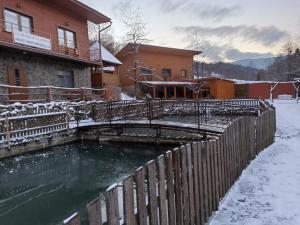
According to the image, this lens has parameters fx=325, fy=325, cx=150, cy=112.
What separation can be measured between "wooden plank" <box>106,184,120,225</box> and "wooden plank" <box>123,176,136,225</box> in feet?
0.46

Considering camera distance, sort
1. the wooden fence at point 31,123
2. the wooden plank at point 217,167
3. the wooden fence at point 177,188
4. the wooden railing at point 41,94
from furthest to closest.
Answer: the wooden railing at point 41,94 < the wooden fence at point 31,123 < the wooden plank at point 217,167 < the wooden fence at point 177,188

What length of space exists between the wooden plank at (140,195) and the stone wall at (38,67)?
61.1ft

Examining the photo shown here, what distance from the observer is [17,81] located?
2064 centimetres

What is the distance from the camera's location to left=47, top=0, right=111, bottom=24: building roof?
24047 mm

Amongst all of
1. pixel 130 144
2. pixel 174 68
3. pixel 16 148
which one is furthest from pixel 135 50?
pixel 16 148

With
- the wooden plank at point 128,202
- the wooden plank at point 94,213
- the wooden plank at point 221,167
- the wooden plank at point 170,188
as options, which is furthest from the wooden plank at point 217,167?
the wooden plank at point 94,213

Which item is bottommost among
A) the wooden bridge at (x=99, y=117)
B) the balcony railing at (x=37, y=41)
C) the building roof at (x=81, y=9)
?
the wooden bridge at (x=99, y=117)

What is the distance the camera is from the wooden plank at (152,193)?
10.9 ft

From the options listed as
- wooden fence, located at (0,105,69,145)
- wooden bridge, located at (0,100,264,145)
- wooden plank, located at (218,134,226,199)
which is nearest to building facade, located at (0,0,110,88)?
wooden bridge, located at (0,100,264,145)

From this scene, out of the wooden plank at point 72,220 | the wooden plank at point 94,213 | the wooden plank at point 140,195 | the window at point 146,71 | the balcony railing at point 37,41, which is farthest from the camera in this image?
the window at point 146,71

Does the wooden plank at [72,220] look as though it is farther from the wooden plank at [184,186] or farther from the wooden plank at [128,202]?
the wooden plank at [184,186]

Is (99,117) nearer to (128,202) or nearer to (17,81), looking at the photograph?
(17,81)

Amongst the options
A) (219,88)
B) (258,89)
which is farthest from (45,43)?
(258,89)

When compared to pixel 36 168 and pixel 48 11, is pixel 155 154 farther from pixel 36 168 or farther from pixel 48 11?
pixel 48 11
